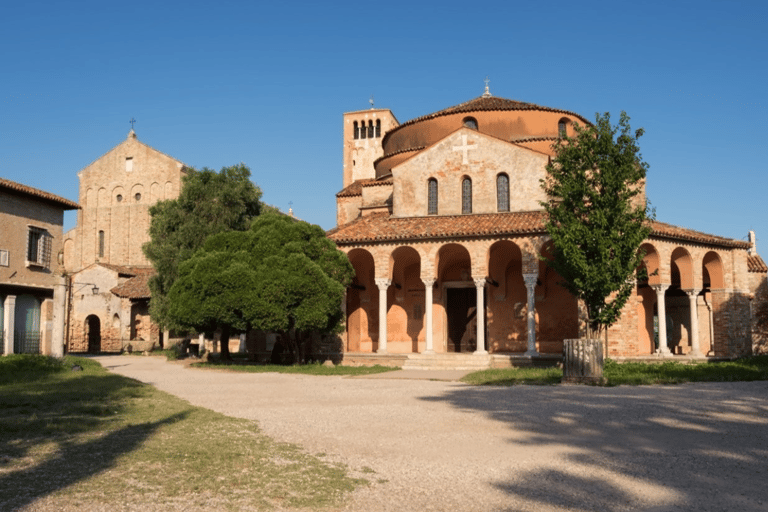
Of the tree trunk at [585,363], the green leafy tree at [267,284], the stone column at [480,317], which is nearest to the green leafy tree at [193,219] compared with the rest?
the green leafy tree at [267,284]

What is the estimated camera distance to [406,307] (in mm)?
30000

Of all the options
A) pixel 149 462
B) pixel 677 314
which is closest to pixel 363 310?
pixel 677 314

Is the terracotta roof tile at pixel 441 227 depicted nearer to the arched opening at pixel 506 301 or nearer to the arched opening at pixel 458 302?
the arched opening at pixel 506 301

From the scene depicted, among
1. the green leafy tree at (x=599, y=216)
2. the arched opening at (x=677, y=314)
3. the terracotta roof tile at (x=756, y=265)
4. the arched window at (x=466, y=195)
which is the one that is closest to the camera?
the green leafy tree at (x=599, y=216)

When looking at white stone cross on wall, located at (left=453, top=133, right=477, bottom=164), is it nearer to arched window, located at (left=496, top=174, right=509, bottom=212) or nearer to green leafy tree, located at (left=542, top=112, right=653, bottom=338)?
arched window, located at (left=496, top=174, right=509, bottom=212)

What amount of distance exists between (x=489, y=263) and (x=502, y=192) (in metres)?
3.30

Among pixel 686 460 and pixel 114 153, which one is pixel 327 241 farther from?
pixel 114 153

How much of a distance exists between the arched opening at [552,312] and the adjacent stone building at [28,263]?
20577 millimetres

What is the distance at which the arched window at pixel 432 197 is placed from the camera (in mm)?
29172

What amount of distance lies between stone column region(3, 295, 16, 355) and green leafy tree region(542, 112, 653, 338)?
21.6m

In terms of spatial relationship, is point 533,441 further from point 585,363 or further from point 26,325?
point 26,325

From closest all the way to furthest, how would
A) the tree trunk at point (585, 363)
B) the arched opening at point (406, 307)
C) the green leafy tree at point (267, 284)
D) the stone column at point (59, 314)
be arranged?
the tree trunk at point (585, 363), the stone column at point (59, 314), the green leafy tree at point (267, 284), the arched opening at point (406, 307)

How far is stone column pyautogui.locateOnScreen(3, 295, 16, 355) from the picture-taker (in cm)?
2531

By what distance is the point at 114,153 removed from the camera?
50062mm
